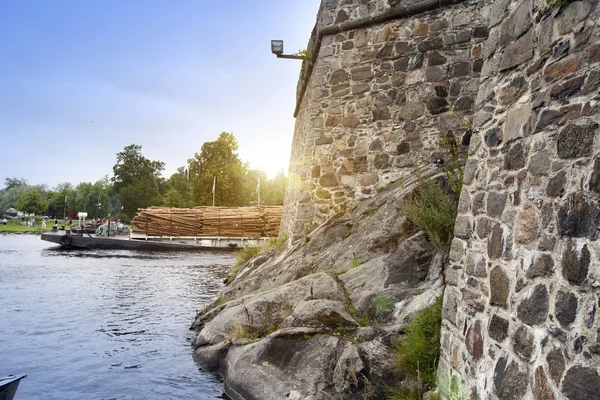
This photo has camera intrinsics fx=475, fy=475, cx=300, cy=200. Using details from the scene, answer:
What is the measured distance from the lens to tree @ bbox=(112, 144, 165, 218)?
2704 inches

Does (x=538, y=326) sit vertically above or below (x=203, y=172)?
below

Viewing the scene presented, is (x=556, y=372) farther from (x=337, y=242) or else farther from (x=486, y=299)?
(x=337, y=242)

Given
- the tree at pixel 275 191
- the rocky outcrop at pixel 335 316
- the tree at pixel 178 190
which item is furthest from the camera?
the tree at pixel 275 191

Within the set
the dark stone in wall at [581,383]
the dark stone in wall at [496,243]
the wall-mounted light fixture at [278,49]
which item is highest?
the wall-mounted light fixture at [278,49]

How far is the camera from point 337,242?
8.43m

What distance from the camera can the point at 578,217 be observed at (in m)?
2.88

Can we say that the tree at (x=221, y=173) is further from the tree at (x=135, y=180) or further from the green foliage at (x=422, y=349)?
the green foliage at (x=422, y=349)

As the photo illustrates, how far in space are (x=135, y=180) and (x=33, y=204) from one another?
39553mm

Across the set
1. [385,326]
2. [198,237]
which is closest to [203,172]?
[198,237]

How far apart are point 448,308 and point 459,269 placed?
15.9 inches

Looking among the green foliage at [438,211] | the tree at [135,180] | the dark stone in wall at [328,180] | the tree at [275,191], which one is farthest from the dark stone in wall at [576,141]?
the tree at [135,180]

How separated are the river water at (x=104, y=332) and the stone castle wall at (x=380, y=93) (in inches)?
145

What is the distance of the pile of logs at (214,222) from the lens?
3259cm

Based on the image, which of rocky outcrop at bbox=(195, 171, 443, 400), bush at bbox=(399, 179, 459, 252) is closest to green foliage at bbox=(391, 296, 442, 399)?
rocky outcrop at bbox=(195, 171, 443, 400)
